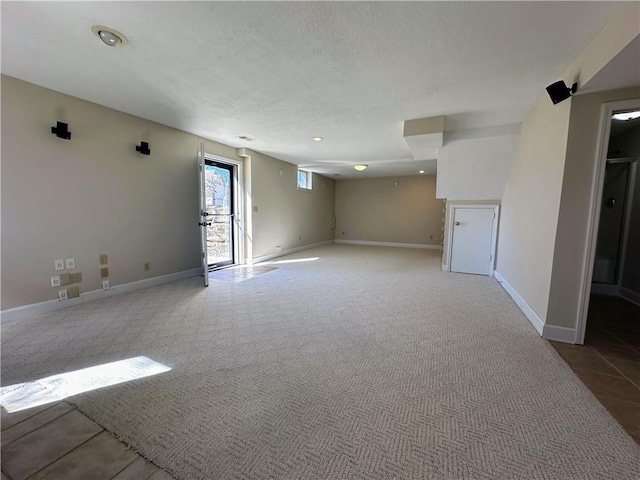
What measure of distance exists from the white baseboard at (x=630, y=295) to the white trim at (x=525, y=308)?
1.35 m

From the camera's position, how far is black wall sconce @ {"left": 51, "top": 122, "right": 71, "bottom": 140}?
270 centimetres

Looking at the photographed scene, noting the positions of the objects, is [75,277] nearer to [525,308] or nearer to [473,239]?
[525,308]

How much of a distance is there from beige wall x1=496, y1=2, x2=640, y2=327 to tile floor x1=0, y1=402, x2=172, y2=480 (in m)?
3.05

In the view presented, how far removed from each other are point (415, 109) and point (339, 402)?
3010 millimetres

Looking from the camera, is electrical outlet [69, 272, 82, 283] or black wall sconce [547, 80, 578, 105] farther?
electrical outlet [69, 272, 82, 283]

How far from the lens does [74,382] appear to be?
1.67 m

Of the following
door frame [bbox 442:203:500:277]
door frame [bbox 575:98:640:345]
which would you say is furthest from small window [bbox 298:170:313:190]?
door frame [bbox 575:98:640:345]

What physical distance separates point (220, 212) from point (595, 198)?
15.9ft

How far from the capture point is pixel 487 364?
6.25 feet

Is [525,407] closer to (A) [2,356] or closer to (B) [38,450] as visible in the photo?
(B) [38,450]

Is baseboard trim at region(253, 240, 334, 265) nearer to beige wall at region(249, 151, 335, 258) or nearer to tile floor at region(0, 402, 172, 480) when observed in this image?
beige wall at region(249, 151, 335, 258)

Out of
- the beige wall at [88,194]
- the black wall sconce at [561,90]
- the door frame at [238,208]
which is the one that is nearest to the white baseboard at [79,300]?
the beige wall at [88,194]

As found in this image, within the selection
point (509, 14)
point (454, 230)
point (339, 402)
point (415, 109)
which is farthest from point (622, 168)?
point (339, 402)

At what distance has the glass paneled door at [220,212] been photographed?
4.71 m
